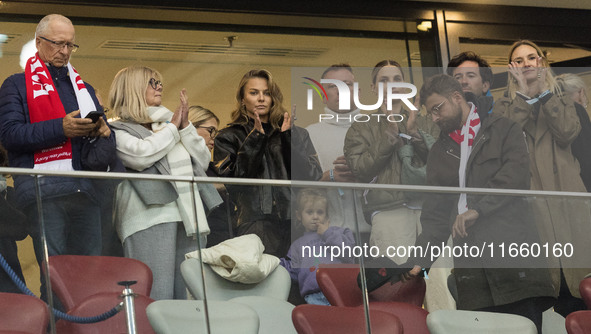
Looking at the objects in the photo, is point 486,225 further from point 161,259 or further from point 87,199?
point 87,199

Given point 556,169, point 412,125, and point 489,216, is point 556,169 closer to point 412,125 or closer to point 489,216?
point 489,216

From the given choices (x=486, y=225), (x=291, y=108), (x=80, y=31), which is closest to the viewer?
(x=486, y=225)

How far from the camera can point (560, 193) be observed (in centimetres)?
556

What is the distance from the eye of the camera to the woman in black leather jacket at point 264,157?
518cm

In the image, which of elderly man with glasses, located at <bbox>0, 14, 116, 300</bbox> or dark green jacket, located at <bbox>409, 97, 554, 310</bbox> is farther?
dark green jacket, located at <bbox>409, 97, 554, 310</bbox>

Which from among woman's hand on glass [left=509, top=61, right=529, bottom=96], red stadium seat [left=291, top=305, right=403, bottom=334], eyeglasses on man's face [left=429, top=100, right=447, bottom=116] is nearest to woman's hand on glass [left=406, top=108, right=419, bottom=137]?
eyeglasses on man's face [left=429, top=100, right=447, bottom=116]

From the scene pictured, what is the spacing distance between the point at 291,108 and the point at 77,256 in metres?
1.84

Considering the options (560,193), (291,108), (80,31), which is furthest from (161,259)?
(80,31)

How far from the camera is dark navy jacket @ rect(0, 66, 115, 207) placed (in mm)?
4852

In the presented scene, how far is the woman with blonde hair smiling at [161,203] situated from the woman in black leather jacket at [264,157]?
0.67ft

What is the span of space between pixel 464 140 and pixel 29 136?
2187 millimetres

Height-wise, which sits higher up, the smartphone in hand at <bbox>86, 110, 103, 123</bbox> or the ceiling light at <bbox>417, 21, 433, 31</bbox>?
the ceiling light at <bbox>417, 21, 433, 31</bbox>

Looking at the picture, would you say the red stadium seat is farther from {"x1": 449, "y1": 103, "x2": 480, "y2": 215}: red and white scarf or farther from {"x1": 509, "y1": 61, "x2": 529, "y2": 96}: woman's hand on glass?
{"x1": 509, "y1": 61, "x2": 529, "y2": 96}: woman's hand on glass

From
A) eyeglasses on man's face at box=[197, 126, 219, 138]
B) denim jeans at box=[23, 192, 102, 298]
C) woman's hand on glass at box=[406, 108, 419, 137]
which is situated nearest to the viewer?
denim jeans at box=[23, 192, 102, 298]
